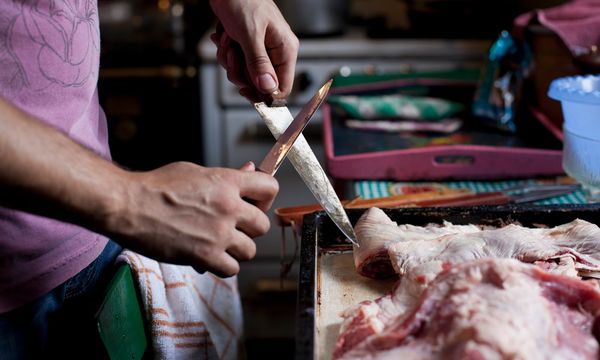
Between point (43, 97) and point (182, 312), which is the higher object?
point (43, 97)

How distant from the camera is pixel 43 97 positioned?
0.99 meters

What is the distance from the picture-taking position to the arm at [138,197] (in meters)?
0.71

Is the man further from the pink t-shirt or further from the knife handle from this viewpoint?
the knife handle

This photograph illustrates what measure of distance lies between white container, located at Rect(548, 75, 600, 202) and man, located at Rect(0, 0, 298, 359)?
0.47m

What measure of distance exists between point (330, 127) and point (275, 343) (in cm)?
113

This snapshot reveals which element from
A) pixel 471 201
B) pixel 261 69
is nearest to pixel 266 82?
pixel 261 69

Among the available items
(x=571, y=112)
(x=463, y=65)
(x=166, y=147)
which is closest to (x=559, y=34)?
(x=571, y=112)

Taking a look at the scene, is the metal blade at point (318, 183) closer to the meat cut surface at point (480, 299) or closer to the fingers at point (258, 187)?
the meat cut surface at point (480, 299)

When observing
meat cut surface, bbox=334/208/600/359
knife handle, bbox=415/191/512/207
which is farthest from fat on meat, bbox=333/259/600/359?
knife handle, bbox=415/191/512/207

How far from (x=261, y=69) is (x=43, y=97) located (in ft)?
1.07

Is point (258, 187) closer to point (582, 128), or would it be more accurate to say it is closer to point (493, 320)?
point (493, 320)

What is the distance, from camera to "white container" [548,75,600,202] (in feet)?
3.85

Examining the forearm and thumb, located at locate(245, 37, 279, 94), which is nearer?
the forearm

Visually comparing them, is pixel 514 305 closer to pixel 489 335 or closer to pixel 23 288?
pixel 489 335
